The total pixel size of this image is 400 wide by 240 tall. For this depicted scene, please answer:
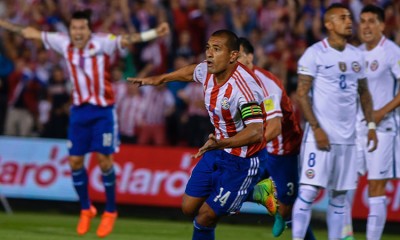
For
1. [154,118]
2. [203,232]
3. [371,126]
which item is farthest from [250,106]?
[154,118]

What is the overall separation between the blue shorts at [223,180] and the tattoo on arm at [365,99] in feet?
6.53

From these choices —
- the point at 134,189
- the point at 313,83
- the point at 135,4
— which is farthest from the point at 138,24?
the point at 313,83

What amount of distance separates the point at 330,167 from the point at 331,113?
546 mm

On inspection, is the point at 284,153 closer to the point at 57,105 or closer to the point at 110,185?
the point at 110,185

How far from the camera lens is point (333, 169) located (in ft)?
35.5

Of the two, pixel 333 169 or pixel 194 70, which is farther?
pixel 333 169

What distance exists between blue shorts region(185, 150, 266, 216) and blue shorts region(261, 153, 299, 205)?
155cm

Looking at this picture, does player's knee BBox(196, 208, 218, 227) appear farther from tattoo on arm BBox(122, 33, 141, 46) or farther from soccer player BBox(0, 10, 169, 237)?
tattoo on arm BBox(122, 33, 141, 46)

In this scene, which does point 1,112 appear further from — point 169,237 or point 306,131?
point 306,131

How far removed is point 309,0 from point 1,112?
18.2 feet

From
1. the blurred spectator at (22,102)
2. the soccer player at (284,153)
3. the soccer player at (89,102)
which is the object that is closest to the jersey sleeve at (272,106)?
the soccer player at (284,153)

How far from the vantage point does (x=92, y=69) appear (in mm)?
13336

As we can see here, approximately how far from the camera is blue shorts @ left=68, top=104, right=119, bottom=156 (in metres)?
13.3

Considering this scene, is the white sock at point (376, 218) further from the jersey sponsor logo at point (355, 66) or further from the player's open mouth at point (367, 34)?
the player's open mouth at point (367, 34)
